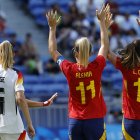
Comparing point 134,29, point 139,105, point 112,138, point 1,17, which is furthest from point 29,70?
point 139,105

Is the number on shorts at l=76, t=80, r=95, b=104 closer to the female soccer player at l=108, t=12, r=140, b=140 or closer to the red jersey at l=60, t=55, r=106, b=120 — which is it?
the red jersey at l=60, t=55, r=106, b=120

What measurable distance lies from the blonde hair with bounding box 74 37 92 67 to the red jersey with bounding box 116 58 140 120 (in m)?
0.50

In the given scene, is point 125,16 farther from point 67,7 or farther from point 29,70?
point 29,70

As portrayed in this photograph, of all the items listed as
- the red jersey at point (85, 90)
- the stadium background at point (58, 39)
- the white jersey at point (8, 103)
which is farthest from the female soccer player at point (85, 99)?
the stadium background at point (58, 39)

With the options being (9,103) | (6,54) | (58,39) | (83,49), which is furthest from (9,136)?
(58,39)

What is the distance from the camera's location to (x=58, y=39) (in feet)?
72.9

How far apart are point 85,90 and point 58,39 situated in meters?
11.6

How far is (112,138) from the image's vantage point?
15.7m

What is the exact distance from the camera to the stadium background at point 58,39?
17.6m

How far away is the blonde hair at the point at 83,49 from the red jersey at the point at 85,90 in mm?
133

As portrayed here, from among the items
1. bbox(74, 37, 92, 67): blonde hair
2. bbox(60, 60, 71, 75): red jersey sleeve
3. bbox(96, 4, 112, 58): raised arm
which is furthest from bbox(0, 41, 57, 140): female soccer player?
bbox(96, 4, 112, 58): raised arm

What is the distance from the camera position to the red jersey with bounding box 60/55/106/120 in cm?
1074

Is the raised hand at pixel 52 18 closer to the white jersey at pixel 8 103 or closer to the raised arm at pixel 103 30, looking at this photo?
the raised arm at pixel 103 30

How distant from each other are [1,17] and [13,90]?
12.2 meters
